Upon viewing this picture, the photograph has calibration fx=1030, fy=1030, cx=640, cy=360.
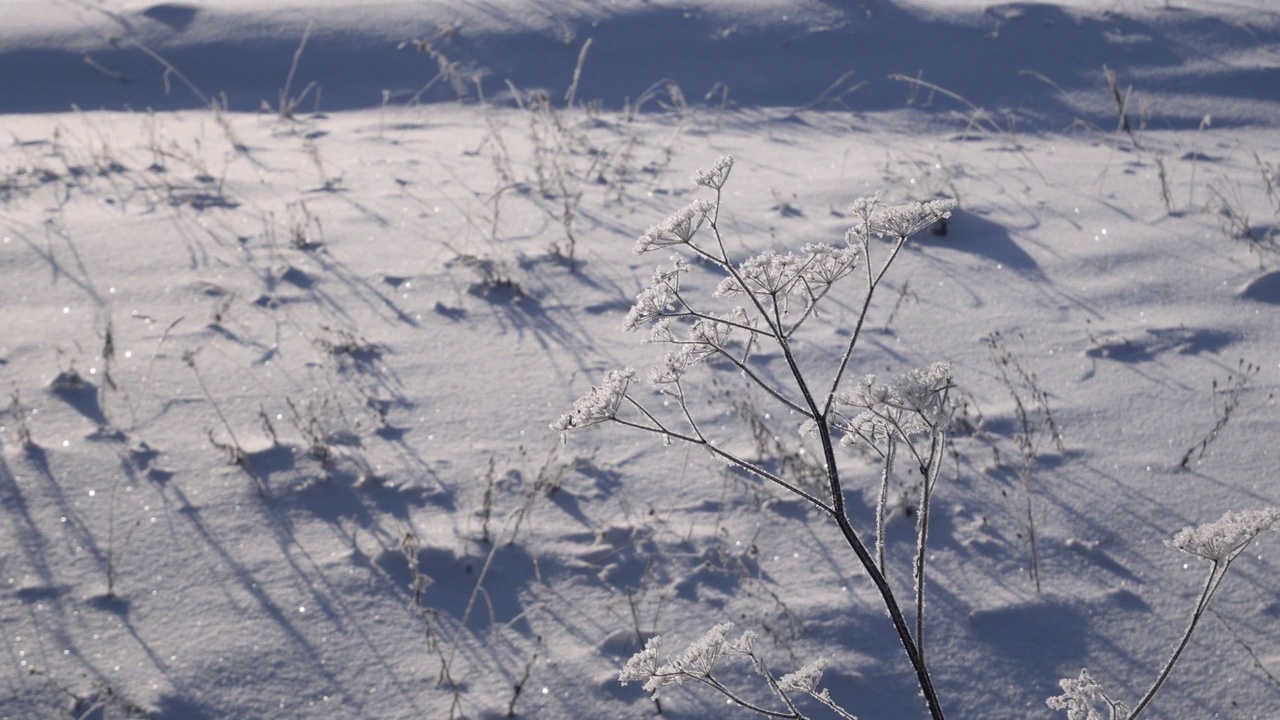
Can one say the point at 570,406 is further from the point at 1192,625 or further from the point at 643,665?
the point at 1192,625

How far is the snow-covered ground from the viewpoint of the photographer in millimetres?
2180

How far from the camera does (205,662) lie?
2164 mm

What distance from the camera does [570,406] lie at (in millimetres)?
3086

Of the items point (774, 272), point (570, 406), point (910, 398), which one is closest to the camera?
point (910, 398)

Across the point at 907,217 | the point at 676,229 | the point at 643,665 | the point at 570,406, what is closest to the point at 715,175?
the point at 676,229

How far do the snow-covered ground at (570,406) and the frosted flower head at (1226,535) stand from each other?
89 centimetres

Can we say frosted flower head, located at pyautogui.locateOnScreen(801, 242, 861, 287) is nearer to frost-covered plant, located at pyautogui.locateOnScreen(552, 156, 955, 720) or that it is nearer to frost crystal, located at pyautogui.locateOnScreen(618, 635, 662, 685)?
frost-covered plant, located at pyautogui.locateOnScreen(552, 156, 955, 720)

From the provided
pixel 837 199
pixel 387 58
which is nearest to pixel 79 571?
pixel 837 199

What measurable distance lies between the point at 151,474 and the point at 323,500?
490mm

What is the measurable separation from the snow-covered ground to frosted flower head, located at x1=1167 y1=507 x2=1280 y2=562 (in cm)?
89

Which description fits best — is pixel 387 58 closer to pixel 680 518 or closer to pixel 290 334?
pixel 290 334

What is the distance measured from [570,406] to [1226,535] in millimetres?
2063

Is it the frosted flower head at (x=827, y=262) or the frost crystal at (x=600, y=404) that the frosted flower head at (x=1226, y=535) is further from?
the frost crystal at (x=600, y=404)

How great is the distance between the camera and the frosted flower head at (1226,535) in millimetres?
1225
